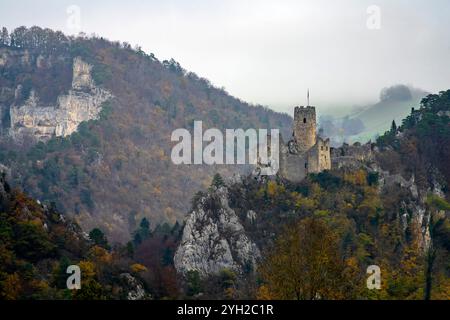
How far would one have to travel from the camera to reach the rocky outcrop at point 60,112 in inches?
6378

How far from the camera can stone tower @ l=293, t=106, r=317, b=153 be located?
8512cm

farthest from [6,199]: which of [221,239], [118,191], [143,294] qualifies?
[118,191]

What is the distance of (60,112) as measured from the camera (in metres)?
164

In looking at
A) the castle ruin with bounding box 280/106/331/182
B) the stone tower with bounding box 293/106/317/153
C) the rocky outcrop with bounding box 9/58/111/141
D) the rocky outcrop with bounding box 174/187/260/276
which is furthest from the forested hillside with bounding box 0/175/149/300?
the rocky outcrop with bounding box 9/58/111/141

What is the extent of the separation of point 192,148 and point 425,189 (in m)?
75.3

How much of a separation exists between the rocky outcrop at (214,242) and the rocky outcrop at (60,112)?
75.1 metres

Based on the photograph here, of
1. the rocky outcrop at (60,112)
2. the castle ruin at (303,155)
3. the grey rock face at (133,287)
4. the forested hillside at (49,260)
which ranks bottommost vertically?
the grey rock face at (133,287)

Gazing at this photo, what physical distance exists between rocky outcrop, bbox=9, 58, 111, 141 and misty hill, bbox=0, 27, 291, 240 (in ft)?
0.57

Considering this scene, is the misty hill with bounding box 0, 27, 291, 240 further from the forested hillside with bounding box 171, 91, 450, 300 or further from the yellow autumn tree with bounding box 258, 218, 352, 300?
the yellow autumn tree with bounding box 258, 218, 352, 300

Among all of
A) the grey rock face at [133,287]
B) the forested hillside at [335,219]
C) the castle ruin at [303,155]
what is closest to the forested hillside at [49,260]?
the grey rock face at [133,287]

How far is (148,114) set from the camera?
175750 millimetres

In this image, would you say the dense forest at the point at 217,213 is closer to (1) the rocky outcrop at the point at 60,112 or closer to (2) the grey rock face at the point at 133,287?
(2) the grey rock face at the point at 133,287
